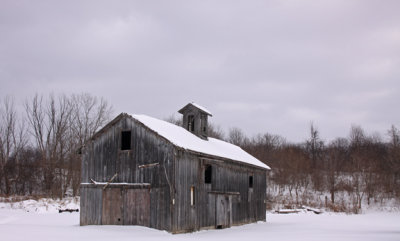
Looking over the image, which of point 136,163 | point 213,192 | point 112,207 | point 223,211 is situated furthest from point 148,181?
point 223,211

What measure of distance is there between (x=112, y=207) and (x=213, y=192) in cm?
615

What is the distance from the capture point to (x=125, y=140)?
942 inches

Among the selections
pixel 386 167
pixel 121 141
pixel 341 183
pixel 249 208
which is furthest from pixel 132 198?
pixel 386 167

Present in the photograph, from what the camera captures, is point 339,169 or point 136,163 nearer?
point 136,163

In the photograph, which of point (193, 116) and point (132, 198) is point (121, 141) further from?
point (193, 116)

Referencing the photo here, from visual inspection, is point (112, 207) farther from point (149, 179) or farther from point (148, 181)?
point (149, 179)

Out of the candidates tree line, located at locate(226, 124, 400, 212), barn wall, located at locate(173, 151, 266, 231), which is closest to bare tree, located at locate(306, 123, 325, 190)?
tree line, located at locate(226, 124, 400, 212)

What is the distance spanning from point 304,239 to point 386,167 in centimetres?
4806

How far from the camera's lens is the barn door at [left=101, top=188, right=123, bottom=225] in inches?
910

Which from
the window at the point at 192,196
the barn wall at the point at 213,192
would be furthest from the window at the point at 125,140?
the window at the point at 192,196

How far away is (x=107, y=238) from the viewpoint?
1891 centimetres

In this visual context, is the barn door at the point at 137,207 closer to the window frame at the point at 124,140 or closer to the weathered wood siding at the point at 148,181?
the weathered wood siding at the point at 148,181

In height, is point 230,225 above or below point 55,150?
below

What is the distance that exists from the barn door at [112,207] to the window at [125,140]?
2361mm
